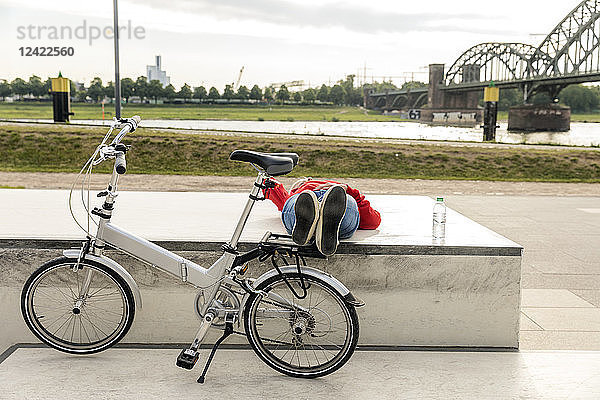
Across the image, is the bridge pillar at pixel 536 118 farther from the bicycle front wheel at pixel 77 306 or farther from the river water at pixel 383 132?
the bicycle front wheel at pixel 77 306

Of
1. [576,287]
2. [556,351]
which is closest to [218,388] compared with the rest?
[556,351]

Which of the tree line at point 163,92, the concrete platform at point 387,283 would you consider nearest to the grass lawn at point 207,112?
the tree line at point 163,92

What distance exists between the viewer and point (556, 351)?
14.0ft

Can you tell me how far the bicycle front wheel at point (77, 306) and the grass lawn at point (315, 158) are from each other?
47.2ft

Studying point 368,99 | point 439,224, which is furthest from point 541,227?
point 368,99

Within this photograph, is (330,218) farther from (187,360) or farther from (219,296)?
(187,360)

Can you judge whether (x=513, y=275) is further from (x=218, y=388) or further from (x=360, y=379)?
(x=218, y=388)

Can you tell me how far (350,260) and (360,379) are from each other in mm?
713

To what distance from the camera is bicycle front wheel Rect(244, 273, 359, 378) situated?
361cm

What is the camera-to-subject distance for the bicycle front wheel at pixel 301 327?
3.61 metres

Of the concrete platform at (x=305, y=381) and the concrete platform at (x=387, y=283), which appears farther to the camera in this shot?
the concrete platform at (x=387, y=283)

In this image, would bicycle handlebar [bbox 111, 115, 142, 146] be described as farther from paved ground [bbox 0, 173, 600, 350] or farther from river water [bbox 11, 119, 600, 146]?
river water [bbox 11, 119, 600, 146]

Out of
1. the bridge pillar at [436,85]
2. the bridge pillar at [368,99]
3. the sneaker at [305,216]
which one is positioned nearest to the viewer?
the sneaker at [305,216]

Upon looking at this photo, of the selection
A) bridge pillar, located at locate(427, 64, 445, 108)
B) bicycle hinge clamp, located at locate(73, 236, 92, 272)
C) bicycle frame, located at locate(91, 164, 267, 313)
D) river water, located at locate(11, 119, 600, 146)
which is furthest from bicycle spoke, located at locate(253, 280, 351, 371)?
bridge pillar, located at locate(427, 64, 445, 108)
